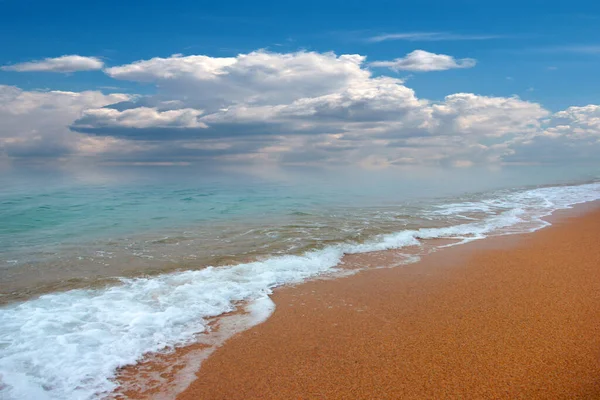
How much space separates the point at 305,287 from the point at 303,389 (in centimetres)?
357

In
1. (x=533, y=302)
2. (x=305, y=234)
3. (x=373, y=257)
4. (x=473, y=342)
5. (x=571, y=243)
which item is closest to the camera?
(x=473, y=342)

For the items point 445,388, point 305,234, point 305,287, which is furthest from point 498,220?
point 445,388

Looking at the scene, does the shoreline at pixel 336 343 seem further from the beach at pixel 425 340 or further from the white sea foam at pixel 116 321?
the white sea foam at pixel 116 321

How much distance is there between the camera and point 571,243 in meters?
11.1

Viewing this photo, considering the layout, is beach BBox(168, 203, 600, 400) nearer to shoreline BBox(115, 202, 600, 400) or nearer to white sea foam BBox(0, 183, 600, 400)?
shoreline BBox(115, 202, 600, 400)

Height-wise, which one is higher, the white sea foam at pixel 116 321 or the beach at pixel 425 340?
the white sea foam at pixel 116 321

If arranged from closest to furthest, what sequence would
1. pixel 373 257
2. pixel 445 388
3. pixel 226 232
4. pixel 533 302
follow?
pixel 445 388
pixel 533 302
pixel 373 257
pixel 226 232

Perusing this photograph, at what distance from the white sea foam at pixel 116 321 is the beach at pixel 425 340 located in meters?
0.72

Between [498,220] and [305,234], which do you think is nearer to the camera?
[305,234]

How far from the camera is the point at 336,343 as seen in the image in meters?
5.24

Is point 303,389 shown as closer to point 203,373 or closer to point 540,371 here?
point 203,373

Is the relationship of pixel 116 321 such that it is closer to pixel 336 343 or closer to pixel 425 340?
pixel 336 343

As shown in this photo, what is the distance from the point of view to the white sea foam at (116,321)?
175 inches

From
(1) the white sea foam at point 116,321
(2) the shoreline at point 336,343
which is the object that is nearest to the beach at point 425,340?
(2) the shoreline at point 336,343
